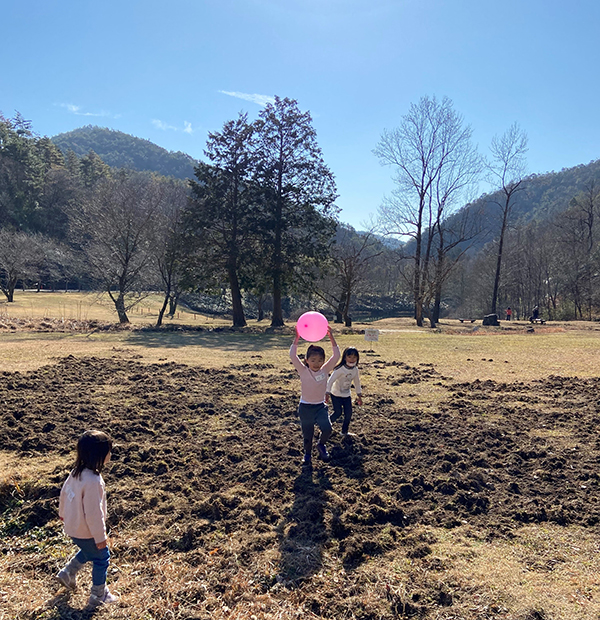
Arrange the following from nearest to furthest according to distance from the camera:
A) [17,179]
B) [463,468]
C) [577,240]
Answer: [463,468]
[577,240]
[17,179]

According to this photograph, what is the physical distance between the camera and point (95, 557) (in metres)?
3.25

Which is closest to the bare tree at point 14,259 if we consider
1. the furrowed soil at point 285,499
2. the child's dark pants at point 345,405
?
the furrowed soil at point 285,499

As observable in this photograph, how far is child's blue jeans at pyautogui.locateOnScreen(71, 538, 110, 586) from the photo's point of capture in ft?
10.6

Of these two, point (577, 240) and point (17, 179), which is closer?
point (577, 240)

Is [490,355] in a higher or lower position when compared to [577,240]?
lower

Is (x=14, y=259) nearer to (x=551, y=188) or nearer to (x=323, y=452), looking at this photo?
(x=323, y=452)

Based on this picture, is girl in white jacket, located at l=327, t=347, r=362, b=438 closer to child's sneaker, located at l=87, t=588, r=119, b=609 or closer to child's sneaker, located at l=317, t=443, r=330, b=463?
child's sneaker, located at l=317, t=443, r=330, b=463

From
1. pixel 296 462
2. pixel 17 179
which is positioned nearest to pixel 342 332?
pixel 296 462

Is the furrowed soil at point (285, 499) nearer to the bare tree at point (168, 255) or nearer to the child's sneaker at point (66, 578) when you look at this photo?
the child's sneaker at point (66, 578)

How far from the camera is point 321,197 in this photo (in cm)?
2900

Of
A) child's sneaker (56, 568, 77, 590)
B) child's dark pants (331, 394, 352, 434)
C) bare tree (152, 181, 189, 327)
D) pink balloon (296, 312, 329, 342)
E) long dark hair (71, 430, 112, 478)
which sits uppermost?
bare tree (152, 181, 189, 327)

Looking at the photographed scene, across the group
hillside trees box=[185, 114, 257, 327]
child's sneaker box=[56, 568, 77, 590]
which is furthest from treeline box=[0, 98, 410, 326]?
child's sneaker box=[56, 568, 77, 590]

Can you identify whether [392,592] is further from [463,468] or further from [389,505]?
[463,468]

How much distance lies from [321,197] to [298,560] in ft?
88.9
